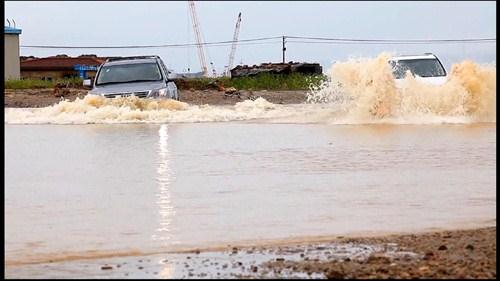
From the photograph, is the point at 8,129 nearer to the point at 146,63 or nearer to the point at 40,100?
the point at 146,63

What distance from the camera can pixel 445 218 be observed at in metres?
9.19

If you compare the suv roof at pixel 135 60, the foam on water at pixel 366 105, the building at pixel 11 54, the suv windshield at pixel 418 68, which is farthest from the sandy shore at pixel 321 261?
the building at pixel 11 54

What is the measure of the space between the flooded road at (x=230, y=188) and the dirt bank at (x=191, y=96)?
13557mm

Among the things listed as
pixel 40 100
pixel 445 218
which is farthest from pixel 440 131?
pixel 40 100

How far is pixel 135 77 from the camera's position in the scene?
24.9 metres

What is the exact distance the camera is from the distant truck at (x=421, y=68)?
24.7 metres

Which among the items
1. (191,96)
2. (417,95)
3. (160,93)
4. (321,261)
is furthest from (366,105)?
(321,261)

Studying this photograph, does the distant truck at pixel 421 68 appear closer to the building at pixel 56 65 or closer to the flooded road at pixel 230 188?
the flooded road at pixel 230 188

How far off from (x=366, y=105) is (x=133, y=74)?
5.42 meters

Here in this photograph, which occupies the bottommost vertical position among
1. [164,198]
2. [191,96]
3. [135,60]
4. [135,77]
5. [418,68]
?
[164,198]

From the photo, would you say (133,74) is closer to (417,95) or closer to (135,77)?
(135,77)

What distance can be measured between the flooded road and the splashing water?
3640mm

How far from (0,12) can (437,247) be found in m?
4.85

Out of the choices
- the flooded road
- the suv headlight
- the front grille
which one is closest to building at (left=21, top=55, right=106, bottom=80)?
the suv headlight
